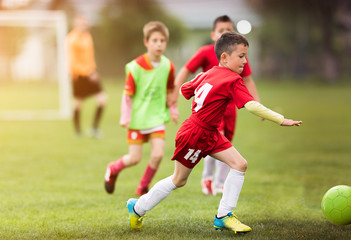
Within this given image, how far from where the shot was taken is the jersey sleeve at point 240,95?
155 inches

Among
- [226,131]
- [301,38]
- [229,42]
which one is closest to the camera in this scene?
[229,42]

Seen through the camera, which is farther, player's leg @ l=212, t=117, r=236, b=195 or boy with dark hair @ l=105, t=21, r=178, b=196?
player's leg @ l=212, t=117, r=236, b=195

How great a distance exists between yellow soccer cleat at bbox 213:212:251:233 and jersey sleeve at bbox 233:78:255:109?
94cm

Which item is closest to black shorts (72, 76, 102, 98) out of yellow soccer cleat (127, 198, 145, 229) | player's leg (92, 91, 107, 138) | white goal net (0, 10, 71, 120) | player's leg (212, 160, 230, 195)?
player's leg (92, 91, 107, 138)

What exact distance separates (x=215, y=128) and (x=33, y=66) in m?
19.5

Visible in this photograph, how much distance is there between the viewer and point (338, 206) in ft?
14.3

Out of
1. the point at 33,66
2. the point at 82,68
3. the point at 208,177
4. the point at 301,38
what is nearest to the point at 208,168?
the point at 208,177

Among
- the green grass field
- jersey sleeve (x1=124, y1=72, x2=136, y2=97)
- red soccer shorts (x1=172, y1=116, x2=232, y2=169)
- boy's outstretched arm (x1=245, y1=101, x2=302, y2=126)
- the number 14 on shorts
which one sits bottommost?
the green grass field

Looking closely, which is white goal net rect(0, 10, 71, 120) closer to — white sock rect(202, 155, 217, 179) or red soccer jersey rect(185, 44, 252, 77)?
white sock rect(202, 155, 217, 179)

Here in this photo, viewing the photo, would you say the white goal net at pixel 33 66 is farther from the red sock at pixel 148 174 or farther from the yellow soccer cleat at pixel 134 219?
the yellow soccer cleat at pixel 134 219

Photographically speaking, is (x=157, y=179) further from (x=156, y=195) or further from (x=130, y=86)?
(x=156, y=195)

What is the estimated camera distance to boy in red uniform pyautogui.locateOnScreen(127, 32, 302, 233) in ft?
13.3

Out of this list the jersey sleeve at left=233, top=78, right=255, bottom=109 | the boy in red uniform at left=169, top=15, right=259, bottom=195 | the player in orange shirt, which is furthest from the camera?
the player in orange shirt

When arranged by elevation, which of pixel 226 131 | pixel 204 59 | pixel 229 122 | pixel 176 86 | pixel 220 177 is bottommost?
pixel 220 177
